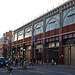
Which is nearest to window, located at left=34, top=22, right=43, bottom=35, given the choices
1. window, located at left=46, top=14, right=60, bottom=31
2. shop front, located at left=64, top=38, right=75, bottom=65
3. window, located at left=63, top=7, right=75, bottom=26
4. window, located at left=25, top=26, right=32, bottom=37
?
window, located at left=46, top=14, right=60, bottom=31

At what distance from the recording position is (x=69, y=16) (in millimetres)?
66562

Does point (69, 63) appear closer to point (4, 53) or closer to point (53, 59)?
point (53, 59)

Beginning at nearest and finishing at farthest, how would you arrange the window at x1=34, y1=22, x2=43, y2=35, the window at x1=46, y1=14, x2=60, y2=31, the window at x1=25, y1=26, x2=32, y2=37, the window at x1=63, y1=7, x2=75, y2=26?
1. the window at x1=63, y1=7, x2=75, y2=26
2. the window at x1=46, y1=14, x2=60, y2=31
3. the window at x1=34, y1=22, x2=43, y2=35
4. the window at x1=25, y1=26, x2=32, y2=37

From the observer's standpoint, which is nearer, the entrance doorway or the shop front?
the shop front

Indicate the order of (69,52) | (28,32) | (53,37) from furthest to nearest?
1. (28,32)
2. (53,37)
3. (69,52)

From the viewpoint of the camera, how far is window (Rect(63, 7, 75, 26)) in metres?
64.9

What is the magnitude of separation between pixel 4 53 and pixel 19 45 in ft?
108

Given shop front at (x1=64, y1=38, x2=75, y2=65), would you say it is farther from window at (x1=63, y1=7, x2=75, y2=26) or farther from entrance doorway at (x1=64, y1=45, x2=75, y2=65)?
window at (x1=63, y1=7, x2=75, y2=26)

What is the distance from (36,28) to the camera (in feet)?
292

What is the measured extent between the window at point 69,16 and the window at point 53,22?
378 centimetres

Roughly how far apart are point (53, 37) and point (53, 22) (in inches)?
137

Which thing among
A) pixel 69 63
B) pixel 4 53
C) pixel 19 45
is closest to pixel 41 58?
pixel 69 63

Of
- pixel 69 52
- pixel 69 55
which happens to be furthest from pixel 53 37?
pixel 69 55

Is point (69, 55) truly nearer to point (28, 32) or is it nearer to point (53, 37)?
point (53, 37)
